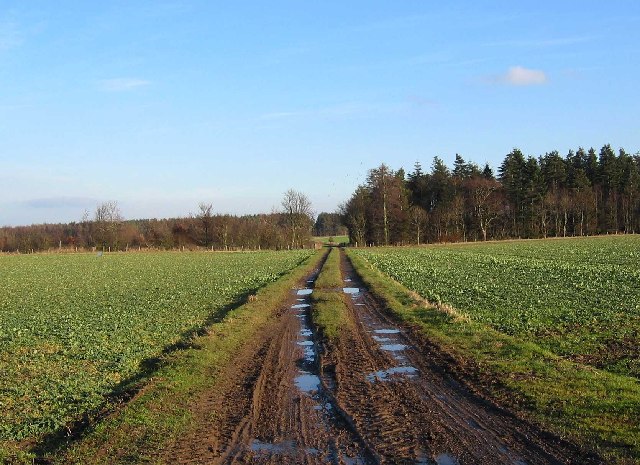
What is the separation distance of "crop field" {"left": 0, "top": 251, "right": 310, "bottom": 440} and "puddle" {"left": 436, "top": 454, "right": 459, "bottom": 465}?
21.1 feet

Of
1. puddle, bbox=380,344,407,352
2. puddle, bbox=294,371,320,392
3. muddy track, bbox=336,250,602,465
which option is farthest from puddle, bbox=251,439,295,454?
puddle, bbox=380,344,407,352

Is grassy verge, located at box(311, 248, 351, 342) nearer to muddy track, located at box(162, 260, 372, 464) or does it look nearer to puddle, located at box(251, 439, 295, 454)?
muddy track, located at box(162, 260, 372, 464)

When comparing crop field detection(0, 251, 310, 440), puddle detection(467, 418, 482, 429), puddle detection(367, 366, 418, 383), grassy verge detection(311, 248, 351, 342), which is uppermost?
grassy verge detection(311, 248, 351, 342)

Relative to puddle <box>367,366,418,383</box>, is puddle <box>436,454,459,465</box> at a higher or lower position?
higher

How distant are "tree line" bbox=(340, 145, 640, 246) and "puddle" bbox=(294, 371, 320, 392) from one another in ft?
262

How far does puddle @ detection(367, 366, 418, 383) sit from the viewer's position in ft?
37.7

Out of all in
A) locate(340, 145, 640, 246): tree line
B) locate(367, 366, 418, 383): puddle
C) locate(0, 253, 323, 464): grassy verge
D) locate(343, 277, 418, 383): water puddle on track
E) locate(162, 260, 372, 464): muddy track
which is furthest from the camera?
locate(340, 145, 640, 246): tree line

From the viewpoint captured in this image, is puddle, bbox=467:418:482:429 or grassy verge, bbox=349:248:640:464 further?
puddle, bbox=467:418:482:429

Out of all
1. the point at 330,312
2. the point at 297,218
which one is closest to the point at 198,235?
the point at 297,218

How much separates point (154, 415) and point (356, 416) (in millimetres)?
3477

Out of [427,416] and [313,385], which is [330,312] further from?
[427,416]

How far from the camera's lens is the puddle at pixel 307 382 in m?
11.0

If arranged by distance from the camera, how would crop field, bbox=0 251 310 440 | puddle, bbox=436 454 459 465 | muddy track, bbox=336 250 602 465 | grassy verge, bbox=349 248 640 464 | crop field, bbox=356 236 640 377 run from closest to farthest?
puddle, bbox=436 454 459 465 < muddy track, bbox=336 250 602 465 < grassy verge, bbox=349 248 640 464 < crop field, bbox=0 251 310 440 < crop field, bbox=356 236 640 377

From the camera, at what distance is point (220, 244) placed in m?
108
